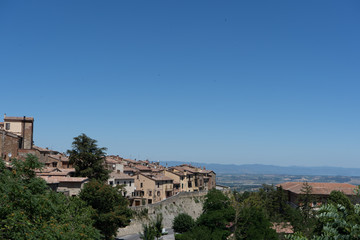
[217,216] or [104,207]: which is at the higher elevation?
[104,207]

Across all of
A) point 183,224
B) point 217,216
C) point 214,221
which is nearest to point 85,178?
point 214,221

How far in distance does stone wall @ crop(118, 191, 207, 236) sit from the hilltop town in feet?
18.3

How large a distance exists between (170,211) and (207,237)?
107 feet

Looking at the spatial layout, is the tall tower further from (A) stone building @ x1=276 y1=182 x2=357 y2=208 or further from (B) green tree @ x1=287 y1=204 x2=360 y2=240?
(A) stone building @ x1=276 y1=182 x2=357 y2=208

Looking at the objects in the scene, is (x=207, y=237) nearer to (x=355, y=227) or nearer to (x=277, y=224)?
(x=277, y=224)

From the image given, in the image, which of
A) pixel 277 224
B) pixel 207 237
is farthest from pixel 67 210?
pixel 277 224

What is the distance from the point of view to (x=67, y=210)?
22.0m

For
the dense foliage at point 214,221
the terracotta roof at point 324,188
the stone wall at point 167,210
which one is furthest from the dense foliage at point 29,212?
the terracotta roof at point 324,188

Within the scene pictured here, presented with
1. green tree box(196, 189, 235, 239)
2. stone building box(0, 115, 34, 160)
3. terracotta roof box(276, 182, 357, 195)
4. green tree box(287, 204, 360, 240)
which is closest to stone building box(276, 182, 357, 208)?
terracotta roof box(276, 182, 357, 195)

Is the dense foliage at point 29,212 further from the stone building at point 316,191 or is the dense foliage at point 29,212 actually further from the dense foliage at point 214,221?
the stone building at point 316,191

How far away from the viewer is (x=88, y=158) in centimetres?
5362

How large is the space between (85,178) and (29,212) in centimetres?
2754

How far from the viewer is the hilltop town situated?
138 feet

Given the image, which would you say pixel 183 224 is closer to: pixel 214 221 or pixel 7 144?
pixel 214 221
